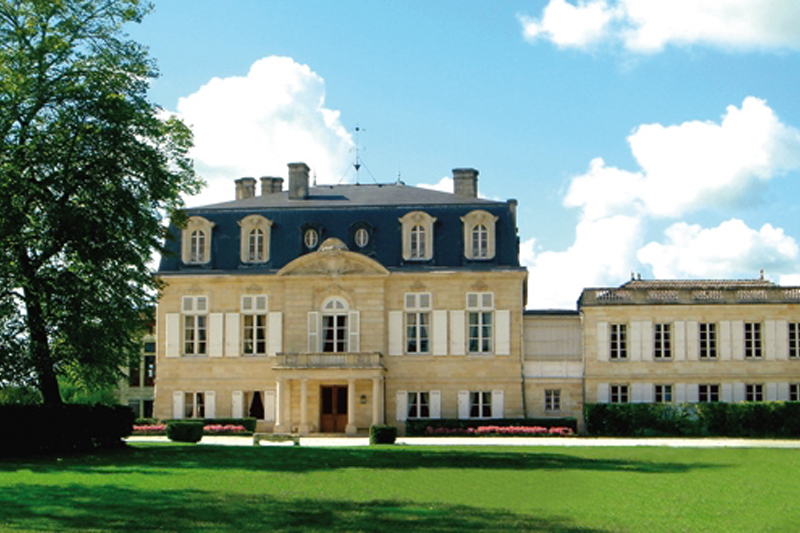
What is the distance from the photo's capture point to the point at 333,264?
4609 centimetres

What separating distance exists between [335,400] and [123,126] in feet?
69.2

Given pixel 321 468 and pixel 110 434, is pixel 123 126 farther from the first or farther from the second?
pixel 321 468

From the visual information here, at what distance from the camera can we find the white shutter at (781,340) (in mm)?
44594

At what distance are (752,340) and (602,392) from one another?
22.0ft

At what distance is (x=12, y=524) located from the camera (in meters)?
13.2

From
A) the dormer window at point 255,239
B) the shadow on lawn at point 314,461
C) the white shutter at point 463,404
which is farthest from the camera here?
the dormer window at point 255,239

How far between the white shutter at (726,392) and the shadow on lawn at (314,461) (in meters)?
18.8

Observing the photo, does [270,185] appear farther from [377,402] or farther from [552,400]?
[552,400]

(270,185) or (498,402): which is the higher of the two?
(270,185)

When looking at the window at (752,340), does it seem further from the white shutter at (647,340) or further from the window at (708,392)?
the white shutter at (647,340)

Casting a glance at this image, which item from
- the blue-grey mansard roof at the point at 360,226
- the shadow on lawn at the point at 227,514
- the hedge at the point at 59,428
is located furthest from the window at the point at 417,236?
the shadow on lawn at the point at 227,514

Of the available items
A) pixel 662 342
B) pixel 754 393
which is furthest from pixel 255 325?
pixel 754 393

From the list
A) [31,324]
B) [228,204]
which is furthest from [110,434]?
[228,204]

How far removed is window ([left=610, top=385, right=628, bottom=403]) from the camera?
45375 millimetres
